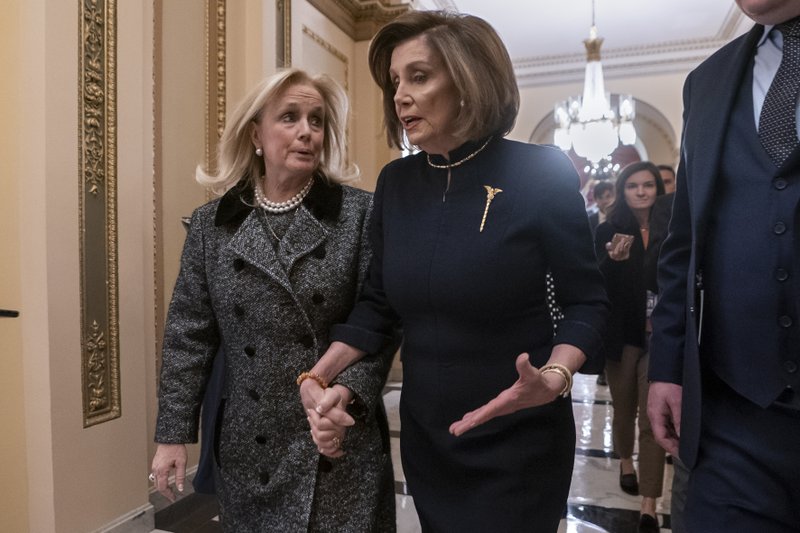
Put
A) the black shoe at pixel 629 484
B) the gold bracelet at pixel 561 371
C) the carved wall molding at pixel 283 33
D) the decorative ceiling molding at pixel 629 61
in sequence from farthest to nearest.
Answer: the decorative ceiling molding at pixel 629 61 → the carved wall molding at pixel 283 33 → the black shoe at pixel 629 484 → the gold bracelet at pixel 561 371

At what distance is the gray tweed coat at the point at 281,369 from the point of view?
1395 millimetres

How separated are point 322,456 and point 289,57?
10.9 ft

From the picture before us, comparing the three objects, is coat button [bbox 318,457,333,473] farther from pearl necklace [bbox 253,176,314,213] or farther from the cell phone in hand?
the cell phone in hand

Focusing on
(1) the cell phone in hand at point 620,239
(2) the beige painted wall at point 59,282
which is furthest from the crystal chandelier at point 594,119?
(2) the beige painted wall at point 59,282

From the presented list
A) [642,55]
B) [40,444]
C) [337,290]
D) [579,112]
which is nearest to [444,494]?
[337,290]

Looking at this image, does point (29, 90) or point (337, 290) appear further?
point (29, 90)

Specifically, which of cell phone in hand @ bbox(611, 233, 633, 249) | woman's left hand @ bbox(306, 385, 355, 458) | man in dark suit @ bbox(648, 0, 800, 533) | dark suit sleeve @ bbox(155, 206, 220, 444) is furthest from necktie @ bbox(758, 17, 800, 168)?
cell phone in hand @ bbox(611, 233, 633, 249)

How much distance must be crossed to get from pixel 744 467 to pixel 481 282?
0.55 meters

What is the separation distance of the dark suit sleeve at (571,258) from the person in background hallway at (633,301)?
1.72 m

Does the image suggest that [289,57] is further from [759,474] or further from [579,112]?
[579,112]

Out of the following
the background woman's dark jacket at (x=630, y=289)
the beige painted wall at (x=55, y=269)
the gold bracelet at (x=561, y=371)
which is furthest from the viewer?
the background woman's dark jacket at (x=630, y=289)

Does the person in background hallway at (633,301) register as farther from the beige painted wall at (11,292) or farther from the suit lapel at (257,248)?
the beige painted wall at (11,292)

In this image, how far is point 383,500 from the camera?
147 cm

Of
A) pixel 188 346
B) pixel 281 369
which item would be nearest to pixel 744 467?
pixel 281 369
